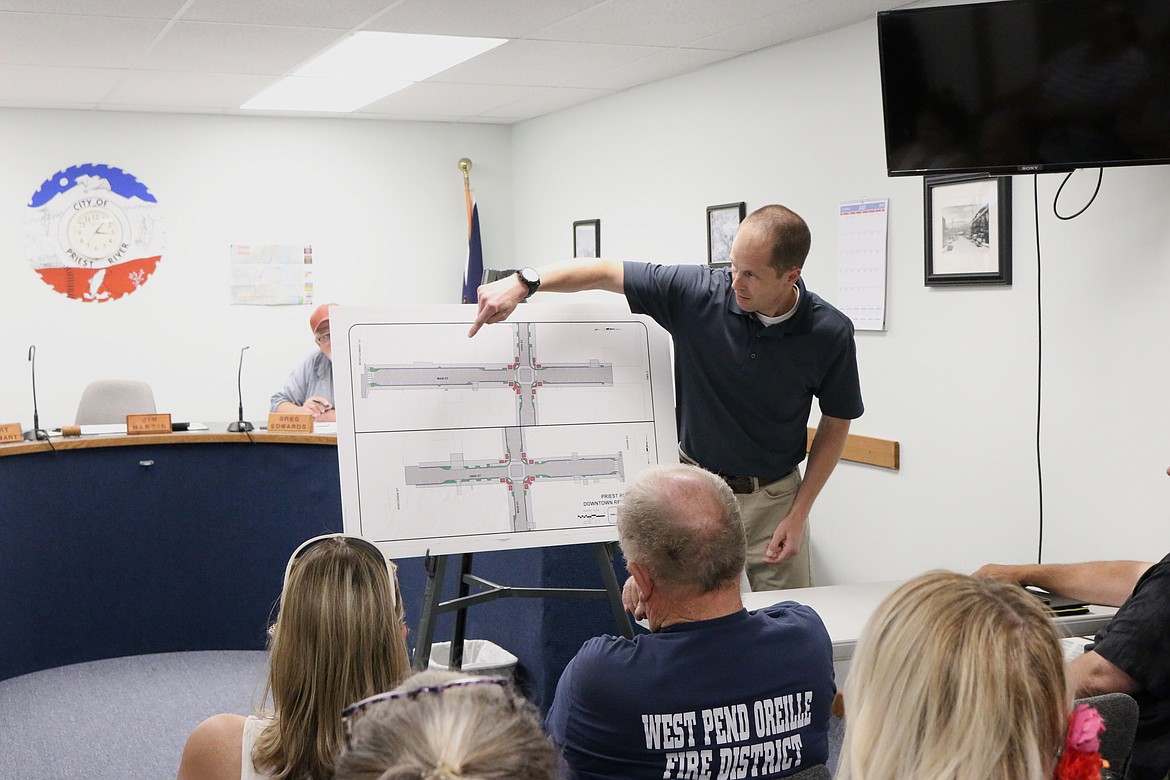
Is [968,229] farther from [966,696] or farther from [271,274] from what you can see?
[271,274]

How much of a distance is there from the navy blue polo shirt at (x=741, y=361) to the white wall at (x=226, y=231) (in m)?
4.23

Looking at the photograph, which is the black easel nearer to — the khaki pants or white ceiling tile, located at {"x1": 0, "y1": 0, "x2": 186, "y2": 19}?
the khaki pants

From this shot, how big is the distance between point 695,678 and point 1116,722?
659 millimetres

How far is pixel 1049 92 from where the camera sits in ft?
9.73

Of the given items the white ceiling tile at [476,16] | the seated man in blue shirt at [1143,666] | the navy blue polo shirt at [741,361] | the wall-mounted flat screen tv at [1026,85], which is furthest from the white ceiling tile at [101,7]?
the seated man in blue shirt at [1143,666]

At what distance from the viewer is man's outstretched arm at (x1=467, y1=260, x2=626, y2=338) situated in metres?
2.61

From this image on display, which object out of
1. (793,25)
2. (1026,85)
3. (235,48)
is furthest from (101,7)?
(1026,85)

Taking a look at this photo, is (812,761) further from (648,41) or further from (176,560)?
(648,41)

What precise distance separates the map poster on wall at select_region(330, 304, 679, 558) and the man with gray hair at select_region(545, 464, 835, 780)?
0.94m

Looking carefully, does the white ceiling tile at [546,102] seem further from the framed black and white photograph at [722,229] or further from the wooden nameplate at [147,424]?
the wooden nameplate at [147,424]

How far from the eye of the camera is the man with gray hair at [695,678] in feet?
5.00

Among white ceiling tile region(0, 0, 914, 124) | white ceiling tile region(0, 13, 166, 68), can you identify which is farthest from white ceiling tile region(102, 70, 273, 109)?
white ceiling tile region(0, 13, 166, 68)

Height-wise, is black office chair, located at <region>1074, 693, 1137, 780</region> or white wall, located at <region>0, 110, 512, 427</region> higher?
white wall, located at <region>0, 110, 512, 427</region>

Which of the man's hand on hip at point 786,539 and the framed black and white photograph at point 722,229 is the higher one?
the framed black and white photograph at point 722,229
